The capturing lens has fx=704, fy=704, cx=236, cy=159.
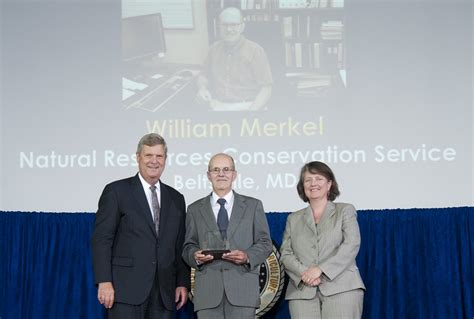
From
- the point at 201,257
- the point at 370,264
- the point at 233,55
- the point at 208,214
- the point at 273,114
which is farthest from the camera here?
the point at 233,55

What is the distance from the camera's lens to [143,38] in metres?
5.45

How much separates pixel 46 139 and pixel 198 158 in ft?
3.84

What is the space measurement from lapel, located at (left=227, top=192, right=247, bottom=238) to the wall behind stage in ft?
5.20

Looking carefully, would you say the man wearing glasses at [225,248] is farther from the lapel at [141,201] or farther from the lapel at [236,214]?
the lapel at [141,201]

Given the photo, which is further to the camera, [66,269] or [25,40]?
[25,40]

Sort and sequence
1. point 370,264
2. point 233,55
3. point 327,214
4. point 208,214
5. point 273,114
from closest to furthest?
point 208,214, point 327,214, point 370,264, point 273,114, point 233,55

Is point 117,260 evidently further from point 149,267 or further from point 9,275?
point 9,275

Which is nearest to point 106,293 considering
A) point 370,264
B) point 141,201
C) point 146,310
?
point 146,310

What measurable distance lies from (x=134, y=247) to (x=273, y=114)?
6.93ft

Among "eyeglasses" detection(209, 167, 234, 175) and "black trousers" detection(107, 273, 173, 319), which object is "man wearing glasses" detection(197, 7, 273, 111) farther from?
"black trousers" detection(107, 273, 173, 319)

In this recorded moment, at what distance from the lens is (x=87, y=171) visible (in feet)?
17.3

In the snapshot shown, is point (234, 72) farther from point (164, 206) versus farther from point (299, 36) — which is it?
point (164, 206)

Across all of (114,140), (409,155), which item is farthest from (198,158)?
(409,155)

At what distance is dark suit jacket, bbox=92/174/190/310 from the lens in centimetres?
344
